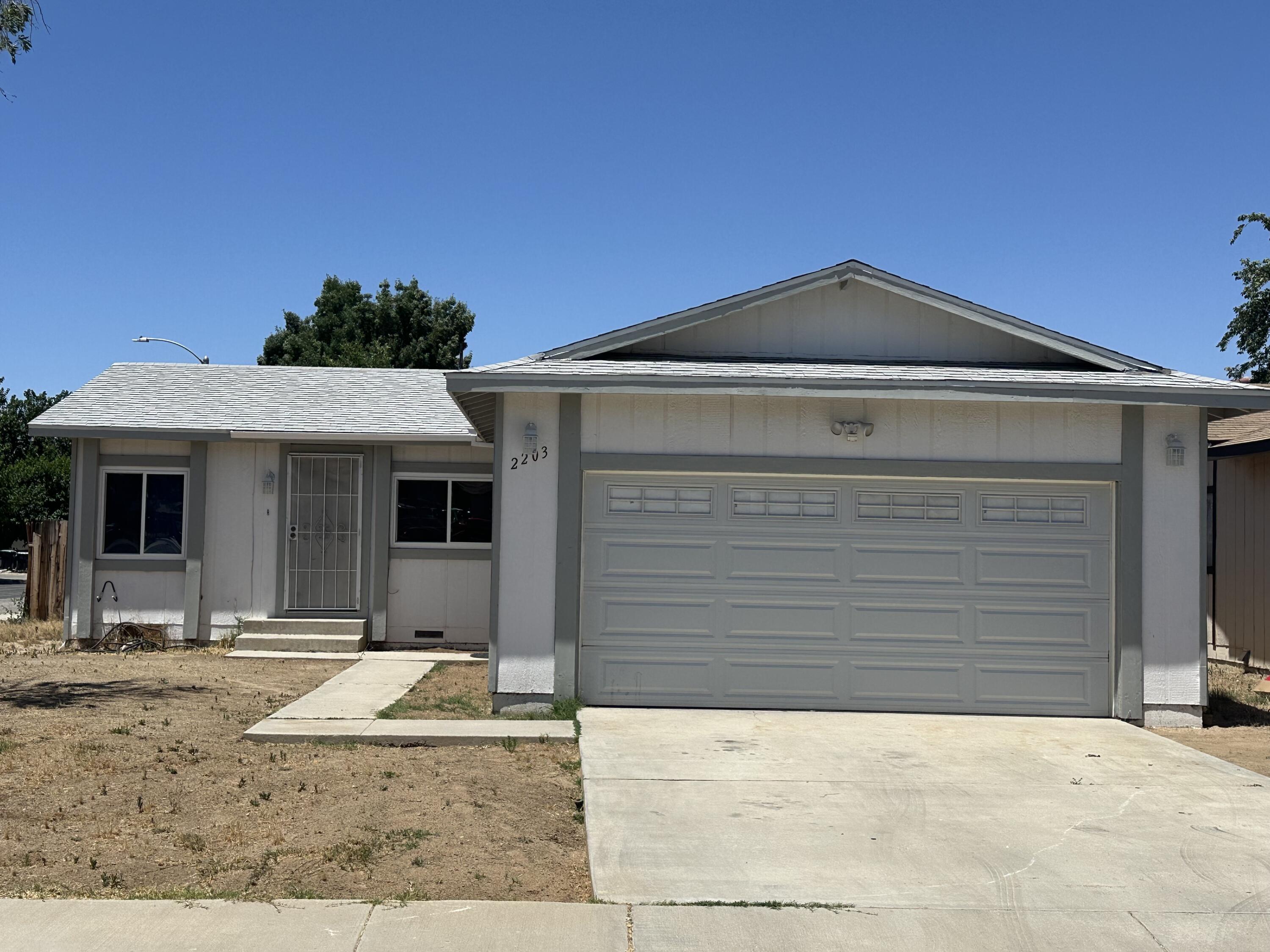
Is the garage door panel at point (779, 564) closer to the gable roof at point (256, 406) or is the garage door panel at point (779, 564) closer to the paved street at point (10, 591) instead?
the gable roof at point (256, 406)

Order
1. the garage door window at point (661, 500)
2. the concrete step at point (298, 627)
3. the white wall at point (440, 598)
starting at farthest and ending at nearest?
the white wall at point (440, 598) < the concrete step at point (298, 627) < the garage door window at point (661, 500)

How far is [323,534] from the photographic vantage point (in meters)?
15.0

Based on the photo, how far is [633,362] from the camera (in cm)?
1052

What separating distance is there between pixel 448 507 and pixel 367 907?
33.6 ft

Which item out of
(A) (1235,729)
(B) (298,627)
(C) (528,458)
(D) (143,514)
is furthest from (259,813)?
(D) (143,514)

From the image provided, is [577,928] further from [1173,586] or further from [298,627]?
[298,627]

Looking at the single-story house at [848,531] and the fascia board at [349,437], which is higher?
the fascia board at [349,437]

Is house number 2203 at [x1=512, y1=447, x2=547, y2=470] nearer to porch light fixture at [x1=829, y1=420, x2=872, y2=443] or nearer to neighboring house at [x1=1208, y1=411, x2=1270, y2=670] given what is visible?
porch light fixture at [x1=829, y1=420, x2=872, y2=443]

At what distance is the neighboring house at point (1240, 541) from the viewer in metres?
13.6

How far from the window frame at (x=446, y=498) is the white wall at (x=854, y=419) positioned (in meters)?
5.34

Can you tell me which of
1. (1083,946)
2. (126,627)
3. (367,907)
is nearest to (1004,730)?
(1083,946)

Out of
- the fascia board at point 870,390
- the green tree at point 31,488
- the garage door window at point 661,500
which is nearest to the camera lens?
the fascia board at point 870,390

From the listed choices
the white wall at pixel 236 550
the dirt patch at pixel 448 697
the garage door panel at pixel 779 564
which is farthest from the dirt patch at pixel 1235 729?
the white wall at pixel 236 550

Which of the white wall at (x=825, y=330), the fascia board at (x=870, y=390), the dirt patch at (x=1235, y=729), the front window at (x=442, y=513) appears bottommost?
the dirt patch at (x=1235, y=729)
